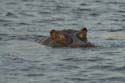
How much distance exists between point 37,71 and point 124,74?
2052 millimetres

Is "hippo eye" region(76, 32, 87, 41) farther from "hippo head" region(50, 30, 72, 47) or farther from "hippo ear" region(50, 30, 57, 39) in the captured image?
"hippo ear" region(50, 30, 57, 39)

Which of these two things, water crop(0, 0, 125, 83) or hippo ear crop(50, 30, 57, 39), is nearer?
water crop(0, 0, 125, 83)

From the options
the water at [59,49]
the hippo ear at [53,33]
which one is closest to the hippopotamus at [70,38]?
the hippo ear at [53,33]

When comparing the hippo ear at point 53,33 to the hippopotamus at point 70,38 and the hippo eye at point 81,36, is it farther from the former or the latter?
the hippo eye at point 81,36

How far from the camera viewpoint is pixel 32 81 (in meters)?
15.8

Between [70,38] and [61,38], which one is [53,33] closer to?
[61,38]

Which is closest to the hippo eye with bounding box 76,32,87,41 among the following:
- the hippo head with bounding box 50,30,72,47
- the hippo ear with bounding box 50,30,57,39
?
the hippo head with bounding box 50,30,72,47

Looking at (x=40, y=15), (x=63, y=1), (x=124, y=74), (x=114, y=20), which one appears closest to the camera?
(x=124, y=74)

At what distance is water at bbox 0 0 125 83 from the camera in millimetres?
16438

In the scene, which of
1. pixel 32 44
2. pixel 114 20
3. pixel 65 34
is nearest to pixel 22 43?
pixel 32 44

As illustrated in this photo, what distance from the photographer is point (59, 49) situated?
19812mm

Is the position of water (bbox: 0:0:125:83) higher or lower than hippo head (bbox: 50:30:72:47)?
lower

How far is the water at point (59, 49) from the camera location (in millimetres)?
16438

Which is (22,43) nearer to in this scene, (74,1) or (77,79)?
(77,79)
